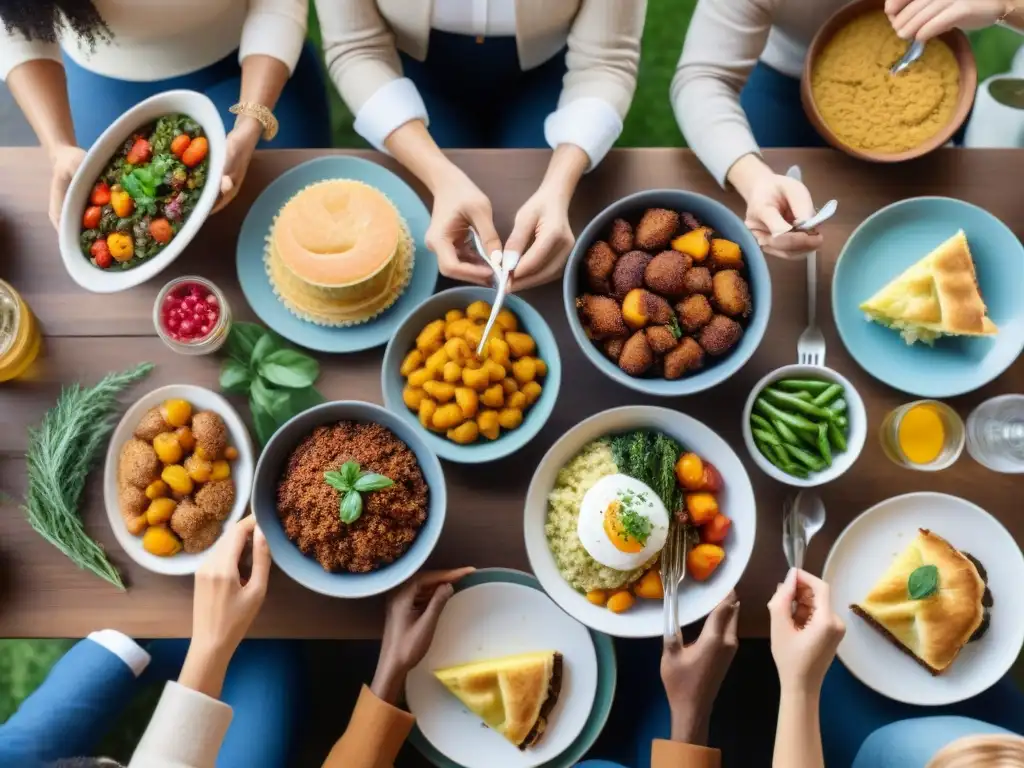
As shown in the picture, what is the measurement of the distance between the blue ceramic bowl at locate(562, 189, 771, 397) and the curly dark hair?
3.41 ft

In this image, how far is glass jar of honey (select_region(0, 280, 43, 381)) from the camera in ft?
4.38

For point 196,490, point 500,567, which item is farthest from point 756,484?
point 196,490

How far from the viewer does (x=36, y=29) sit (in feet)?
4.59

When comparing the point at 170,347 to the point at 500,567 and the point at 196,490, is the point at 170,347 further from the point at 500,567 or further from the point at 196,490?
the point at 500,567

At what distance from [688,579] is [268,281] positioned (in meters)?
0.95

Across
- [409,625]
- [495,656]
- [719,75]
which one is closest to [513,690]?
[495,656]

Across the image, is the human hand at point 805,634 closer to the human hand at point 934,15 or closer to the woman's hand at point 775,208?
the woman's hand at point 775,208

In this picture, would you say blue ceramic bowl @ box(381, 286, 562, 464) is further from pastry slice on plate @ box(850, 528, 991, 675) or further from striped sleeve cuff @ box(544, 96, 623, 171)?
pastry slice on plate @ box(850, 528, 991, 675)

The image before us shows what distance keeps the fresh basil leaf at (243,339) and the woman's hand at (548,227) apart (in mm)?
489

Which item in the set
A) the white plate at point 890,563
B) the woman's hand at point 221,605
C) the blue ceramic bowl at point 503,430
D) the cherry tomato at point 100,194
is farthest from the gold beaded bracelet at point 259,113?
the white plate at point 890,563

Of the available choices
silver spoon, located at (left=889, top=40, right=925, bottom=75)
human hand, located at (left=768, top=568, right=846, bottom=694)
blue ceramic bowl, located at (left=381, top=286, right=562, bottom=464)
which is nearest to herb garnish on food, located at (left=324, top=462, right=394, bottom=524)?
blue ceramic bowl, located at (left=381, top=286, right=562, bottom=464)

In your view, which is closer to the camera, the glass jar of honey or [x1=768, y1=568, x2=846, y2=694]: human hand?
[x1=768, y1=568, x2=846, y2=694]: human hand

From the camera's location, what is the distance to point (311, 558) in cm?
130

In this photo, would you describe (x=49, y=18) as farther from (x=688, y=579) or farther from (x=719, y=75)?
(x=688, y=579)
